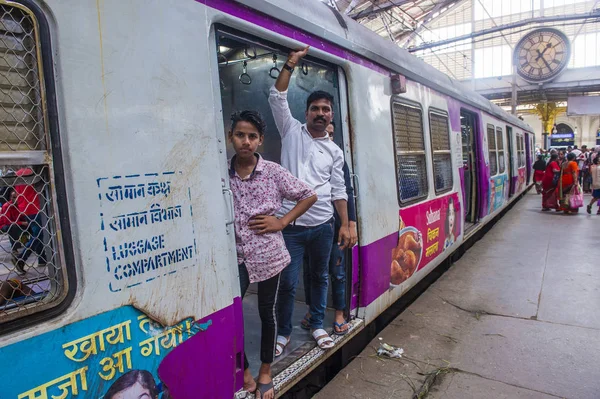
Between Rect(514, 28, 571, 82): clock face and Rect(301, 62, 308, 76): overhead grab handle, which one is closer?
Rect(301, 62, 308, 76): overhead grab handle

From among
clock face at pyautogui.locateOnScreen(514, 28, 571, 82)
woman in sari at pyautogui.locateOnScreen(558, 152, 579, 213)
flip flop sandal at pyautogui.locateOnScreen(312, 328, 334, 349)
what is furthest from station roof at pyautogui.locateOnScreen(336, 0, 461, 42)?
flip flop sandal at pyautogui.locateOnScreen(312, 328, 334, 349)

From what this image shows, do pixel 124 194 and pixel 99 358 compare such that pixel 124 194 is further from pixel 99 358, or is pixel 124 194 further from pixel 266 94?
pixel 266 94

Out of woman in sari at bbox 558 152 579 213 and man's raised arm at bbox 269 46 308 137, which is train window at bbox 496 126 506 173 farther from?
man's raised arm at bbox 269 46 308 137

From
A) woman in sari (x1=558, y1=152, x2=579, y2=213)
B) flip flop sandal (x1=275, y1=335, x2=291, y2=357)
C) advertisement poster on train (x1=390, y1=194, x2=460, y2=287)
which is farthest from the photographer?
woman in sari (x1=558, y1=152, x2=579, y2=213)

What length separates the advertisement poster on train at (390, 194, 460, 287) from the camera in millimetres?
3756

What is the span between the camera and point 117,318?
58.8 inches

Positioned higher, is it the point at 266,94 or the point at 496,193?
the point at 266,94

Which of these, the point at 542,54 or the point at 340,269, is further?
the point at 542,54

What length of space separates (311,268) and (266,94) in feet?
5.07

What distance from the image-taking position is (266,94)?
3.48 meters

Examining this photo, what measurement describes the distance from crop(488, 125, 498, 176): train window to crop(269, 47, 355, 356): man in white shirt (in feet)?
19.3

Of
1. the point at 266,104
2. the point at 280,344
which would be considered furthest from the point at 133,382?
the point at 266,104

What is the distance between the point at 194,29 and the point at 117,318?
124cm

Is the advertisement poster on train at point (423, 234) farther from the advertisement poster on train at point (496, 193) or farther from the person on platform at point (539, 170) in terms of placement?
the person on platform at point (539, 170)
